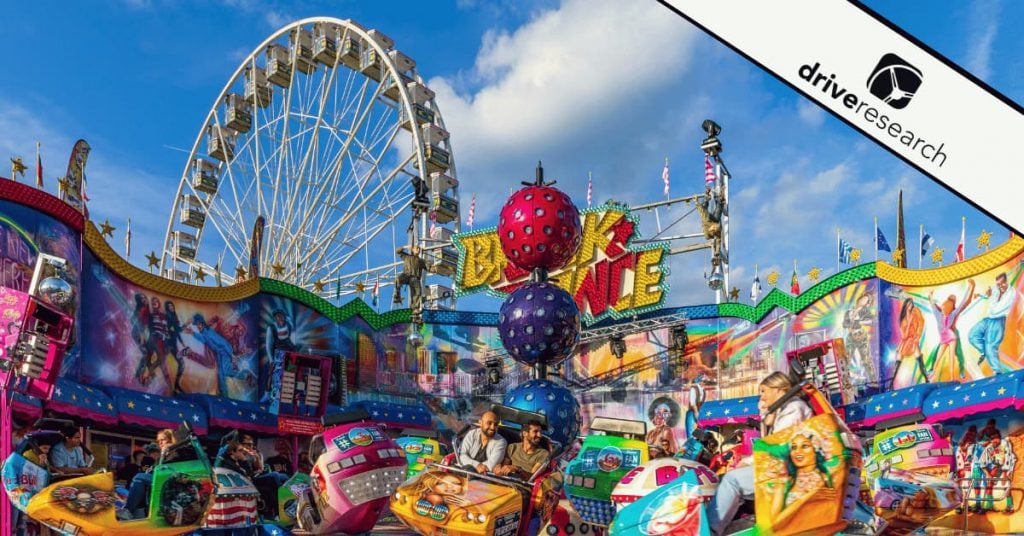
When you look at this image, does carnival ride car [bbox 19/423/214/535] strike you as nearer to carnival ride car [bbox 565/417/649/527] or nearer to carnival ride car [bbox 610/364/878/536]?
carnival ride car [bbox 565/417/649/527]

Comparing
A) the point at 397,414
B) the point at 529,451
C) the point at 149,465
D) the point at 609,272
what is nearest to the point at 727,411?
the point at 609,272

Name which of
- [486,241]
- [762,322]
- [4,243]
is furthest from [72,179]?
[762,322]

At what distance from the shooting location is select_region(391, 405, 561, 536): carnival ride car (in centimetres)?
575

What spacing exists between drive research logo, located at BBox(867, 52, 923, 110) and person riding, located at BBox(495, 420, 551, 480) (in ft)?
14.5

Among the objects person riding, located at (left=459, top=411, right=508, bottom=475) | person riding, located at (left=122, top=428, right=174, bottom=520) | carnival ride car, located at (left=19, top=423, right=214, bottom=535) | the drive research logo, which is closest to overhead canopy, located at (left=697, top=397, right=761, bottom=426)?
person riding, located at (left=459, top=411, right=508, bottom=475)

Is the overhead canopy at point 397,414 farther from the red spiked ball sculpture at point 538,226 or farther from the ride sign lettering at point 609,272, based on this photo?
the red spiked ball sculpture at point 538,226

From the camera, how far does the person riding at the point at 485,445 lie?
6.66 m

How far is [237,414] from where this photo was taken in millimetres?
19547

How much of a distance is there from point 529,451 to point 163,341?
14373 mm

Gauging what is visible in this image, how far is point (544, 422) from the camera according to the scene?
687 cm

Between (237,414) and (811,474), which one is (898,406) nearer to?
(237,414)

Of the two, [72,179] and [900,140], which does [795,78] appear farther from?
[72,179]

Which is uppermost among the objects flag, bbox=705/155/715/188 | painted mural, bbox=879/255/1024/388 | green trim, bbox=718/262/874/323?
flag, bbox=705/155/715/188

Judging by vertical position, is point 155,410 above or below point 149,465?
above
